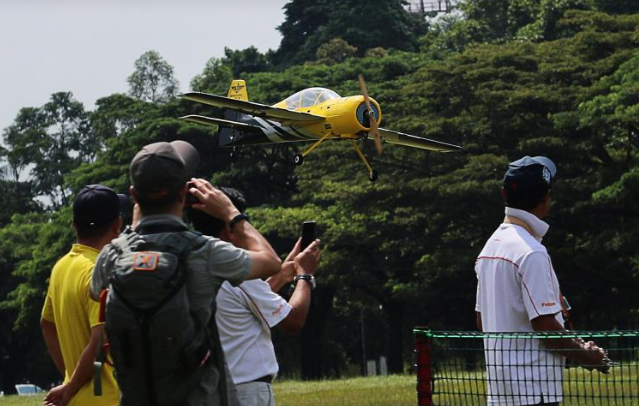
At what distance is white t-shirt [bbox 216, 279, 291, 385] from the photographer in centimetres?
521

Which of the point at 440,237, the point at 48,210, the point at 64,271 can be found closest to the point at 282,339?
the point at 440,237

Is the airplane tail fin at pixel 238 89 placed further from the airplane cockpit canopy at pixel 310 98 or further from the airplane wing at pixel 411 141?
the airplane cockpit canopy at pixel 310 98

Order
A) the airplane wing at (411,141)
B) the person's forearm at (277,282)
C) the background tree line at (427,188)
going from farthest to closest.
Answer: the background tree line at (427,188) < the airplane wing at (411,141) < the person's forearm at (277,282)

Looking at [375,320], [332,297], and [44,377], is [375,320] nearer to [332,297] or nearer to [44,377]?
[332,297]

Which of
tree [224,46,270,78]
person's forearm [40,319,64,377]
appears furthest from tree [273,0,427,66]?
person's forearm [40,319,64,377]

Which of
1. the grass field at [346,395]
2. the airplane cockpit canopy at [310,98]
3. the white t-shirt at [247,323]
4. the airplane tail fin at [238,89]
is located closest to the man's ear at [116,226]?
the white t-shirt at [247,323]

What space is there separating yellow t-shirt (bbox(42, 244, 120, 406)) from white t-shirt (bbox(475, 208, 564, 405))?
159 centimetres

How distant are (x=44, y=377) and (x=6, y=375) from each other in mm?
2367

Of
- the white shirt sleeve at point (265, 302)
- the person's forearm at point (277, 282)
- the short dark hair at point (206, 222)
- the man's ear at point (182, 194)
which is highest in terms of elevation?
the man's ear at point (182, 194)

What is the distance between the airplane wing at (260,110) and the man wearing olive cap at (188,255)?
2538 cm

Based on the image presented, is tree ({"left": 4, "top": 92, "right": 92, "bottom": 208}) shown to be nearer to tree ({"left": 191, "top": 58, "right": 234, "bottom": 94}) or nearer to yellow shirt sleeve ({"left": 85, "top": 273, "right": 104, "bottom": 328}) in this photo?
tree ({"left": 191, "top": 58, "right": 234, "bottom": 94})

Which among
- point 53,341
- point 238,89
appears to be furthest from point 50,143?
point 53,341

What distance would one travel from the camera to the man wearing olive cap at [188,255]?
14.3 feet

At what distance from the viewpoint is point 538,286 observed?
5.36m
